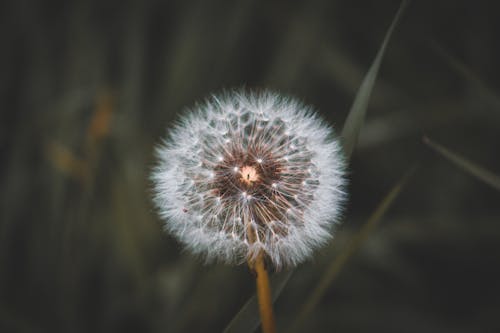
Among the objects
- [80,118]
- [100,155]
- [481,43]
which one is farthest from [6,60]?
[481,43]

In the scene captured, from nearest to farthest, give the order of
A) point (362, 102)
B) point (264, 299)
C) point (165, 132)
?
point (264, 299), point (362, 102), point (165, 132)

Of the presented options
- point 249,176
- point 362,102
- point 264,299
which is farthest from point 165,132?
point 264,299

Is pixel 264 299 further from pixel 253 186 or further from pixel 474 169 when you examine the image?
pixel 474 169

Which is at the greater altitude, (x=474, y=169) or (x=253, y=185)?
(x=474, y=169)

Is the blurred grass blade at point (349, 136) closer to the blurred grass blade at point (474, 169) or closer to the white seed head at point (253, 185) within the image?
the white seed head at point (253, 185)

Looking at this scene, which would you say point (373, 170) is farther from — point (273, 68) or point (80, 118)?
point (80, 118)

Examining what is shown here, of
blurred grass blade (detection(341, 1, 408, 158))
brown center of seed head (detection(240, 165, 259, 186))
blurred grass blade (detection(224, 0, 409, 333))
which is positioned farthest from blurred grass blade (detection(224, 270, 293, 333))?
blurred grass blade (detection(341, 1, 408, 158))

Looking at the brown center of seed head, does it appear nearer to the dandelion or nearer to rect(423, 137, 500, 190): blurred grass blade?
the dandelion
